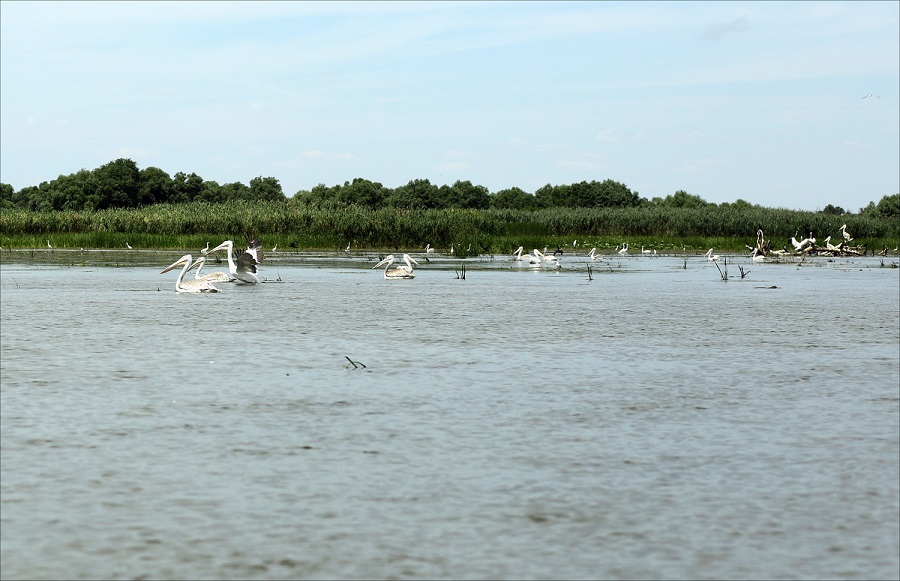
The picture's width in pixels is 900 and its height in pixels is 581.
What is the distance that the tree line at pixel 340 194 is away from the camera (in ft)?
358

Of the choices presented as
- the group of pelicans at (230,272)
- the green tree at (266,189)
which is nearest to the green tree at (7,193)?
the green tree at (266,189)

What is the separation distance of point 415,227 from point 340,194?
7728cm

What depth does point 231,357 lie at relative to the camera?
13.7m

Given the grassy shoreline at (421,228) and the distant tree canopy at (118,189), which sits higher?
the distant tree canopy at (118,189)

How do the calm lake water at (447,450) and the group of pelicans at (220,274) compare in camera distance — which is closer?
the calm lake water at (447,450)

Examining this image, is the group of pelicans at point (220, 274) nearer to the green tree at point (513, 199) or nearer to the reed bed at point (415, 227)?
the reed bed at point (415, 227)

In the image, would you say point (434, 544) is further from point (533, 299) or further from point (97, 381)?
point (533, 299)

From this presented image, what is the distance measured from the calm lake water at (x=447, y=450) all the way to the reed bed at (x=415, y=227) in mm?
38203

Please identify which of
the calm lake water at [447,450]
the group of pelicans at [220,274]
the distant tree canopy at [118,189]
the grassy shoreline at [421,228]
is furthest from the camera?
the distant tree canopy at [118,189]

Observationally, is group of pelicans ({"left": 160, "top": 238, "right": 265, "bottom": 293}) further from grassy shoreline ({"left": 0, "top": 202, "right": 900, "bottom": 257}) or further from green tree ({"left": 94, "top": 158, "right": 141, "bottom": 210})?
green tree ({"left": 94, "top": 158, "right": 141, "bottom": 210})

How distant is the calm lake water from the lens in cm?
580

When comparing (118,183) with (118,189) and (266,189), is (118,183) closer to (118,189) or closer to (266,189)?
(118,189)

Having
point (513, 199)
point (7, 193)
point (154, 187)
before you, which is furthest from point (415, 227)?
point (7, 193)

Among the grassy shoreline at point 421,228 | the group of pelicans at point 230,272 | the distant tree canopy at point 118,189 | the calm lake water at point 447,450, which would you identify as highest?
the distant tree canopy at point 118,189
